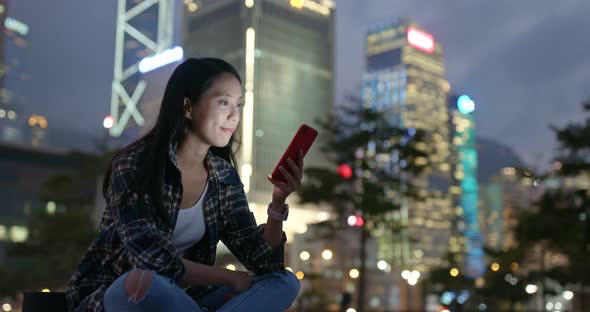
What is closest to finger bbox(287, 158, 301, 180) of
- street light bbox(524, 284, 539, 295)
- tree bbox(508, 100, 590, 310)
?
tree bbox(508, 100, 590, 310)

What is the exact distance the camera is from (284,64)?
85.6 metres

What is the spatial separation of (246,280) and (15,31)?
9.30 m

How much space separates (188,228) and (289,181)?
359mm

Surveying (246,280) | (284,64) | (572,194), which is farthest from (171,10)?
(246,280)

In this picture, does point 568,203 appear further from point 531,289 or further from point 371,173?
point 531,289

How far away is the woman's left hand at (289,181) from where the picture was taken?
6.57ft

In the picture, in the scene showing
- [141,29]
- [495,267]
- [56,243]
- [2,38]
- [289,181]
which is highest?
[141,29]

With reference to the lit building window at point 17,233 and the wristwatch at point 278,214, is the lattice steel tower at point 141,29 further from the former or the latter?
the wristwatch at point 278,214

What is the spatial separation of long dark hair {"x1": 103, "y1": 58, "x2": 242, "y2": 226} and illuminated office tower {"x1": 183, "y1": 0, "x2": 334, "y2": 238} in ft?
250

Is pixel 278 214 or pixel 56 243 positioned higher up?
pixel 278 214

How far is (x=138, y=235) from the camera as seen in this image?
69.5 inches

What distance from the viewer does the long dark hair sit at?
182 centimetres

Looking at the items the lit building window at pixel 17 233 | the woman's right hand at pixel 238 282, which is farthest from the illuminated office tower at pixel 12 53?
A: the lit building window at pixel 17 233

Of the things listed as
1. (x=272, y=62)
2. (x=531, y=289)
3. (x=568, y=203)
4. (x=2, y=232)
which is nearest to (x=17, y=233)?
(x=2, y=232)
